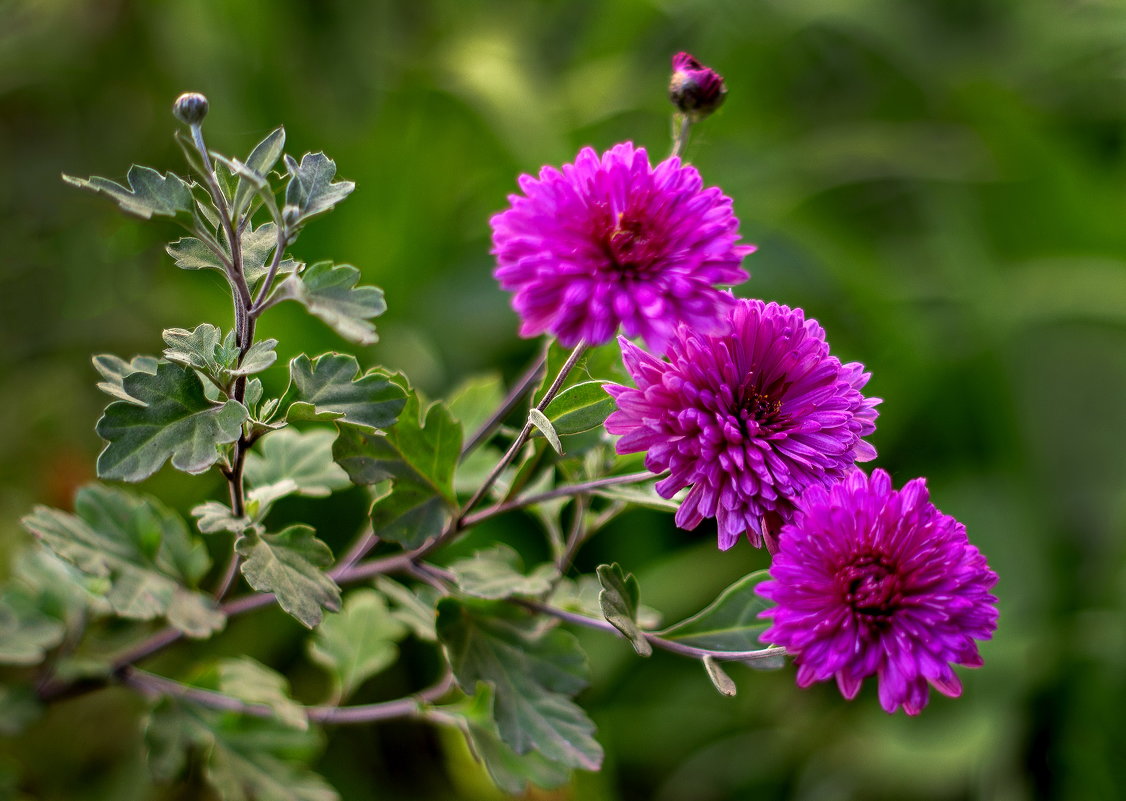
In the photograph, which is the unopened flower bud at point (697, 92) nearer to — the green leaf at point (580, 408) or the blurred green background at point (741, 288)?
the green leaf at point (580, 408)

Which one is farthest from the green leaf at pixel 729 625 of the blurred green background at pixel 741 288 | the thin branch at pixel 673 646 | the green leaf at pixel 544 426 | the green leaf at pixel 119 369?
the blurred green background at pixel 741 288

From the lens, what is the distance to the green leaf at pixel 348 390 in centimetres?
33

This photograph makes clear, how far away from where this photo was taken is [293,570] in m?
0.34

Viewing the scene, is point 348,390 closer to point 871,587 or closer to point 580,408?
point 580,408

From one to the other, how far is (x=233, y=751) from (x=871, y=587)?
0.31 m

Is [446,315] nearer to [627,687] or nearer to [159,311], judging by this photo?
[159,311]

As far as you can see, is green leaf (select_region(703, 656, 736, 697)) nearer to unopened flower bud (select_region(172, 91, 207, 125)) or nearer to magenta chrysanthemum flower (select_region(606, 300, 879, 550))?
magenta chrysanthemum flower (select_region(606, 300, 879, 550))

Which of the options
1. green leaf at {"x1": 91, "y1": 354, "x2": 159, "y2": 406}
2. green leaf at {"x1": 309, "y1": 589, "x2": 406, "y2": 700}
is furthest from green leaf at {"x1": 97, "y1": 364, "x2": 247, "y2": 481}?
green leaf at {"x1": 309, "y1": 589, "x2": 406, "y2": 700}

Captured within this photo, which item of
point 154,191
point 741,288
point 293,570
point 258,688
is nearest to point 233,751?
point 258,688

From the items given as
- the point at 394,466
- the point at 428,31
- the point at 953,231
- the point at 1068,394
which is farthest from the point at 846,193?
the point at 394,466

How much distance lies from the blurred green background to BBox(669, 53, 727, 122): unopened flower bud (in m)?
0.59

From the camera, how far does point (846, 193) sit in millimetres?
1298

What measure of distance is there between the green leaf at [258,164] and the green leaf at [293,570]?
4.5 inches

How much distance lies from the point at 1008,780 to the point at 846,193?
2.45ft
